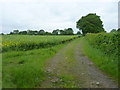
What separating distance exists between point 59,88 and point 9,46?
12.2m

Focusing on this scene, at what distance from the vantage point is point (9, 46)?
18.7 meters

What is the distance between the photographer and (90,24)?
82688mm

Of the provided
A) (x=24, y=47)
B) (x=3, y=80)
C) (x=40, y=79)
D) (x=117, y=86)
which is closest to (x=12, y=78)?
(x=3, y=80)

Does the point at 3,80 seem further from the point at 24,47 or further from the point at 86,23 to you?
the point at 86,23

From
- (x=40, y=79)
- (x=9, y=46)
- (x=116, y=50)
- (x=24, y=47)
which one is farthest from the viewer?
(x=24, y=47)

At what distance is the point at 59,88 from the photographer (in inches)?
298

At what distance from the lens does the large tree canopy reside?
268 ft

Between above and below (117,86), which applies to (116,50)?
above

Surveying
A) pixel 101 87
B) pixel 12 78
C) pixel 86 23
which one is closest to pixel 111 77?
pixel 101 87

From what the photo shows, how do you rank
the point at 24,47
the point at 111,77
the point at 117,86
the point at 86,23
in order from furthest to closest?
the point at 86,23 < the point at 24,47 < the point at 111,77 < the point at 117,86

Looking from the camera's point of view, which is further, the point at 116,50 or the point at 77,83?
the point at 116,50

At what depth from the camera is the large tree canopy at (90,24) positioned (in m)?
81.7

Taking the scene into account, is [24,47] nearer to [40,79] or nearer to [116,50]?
[116,50]

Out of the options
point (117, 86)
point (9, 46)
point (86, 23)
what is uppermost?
point (86, 23)
